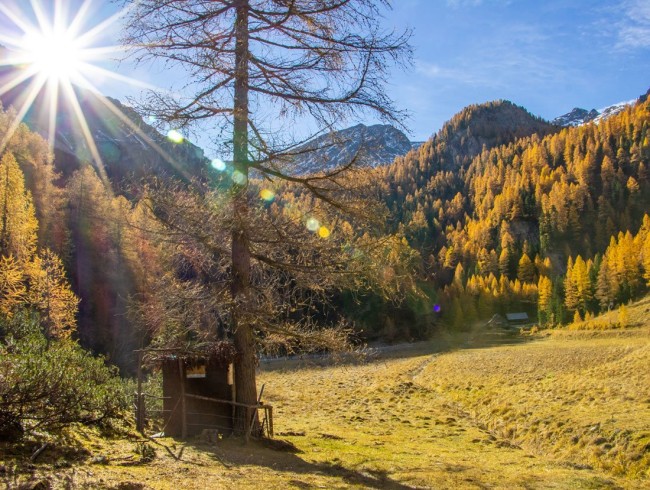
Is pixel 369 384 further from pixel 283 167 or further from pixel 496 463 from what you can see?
pixel 283 167

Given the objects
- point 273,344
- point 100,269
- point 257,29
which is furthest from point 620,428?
point 100,269

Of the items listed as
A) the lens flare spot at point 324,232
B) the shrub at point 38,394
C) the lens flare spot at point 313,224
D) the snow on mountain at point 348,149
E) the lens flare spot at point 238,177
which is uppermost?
the snow on mountain at point 348,149

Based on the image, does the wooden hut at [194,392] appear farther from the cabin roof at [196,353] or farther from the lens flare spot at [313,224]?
the lens flare spot at [313,224]

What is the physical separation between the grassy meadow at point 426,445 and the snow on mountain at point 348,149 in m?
3.88

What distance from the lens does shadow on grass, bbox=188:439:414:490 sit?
6969 millimetres

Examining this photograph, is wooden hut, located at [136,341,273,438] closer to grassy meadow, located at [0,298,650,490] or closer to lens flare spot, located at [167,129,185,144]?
grassy meadow, located at [0,298,650,490]

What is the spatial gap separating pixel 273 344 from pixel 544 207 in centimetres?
13345

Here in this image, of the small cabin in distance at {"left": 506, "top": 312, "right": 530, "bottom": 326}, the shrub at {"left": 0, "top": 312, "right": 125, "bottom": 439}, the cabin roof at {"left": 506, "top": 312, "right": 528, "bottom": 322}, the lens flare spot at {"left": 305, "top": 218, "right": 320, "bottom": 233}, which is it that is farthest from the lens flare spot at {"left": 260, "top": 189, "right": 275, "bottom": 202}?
the cabin roof at {"left": 506, "top": 312, "right": 528, "bottom": 322}

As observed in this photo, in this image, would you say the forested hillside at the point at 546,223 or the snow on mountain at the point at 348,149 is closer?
the snow on mountain at the point at 348,149

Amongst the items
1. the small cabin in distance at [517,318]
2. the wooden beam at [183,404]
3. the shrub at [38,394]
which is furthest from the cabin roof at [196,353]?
the small cabin in distance at [517,318]

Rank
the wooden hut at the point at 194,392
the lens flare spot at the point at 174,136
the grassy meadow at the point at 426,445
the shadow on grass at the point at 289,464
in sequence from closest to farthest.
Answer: the grassy meadow at the point at 426,445 < the shadow on grass at the point at 289,464 < the lens flare spot at the point at 174,136 < the wooden hut at the point at 194,392

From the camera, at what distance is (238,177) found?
8641 mm

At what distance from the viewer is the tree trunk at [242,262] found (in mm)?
8812

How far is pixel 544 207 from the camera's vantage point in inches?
5034
